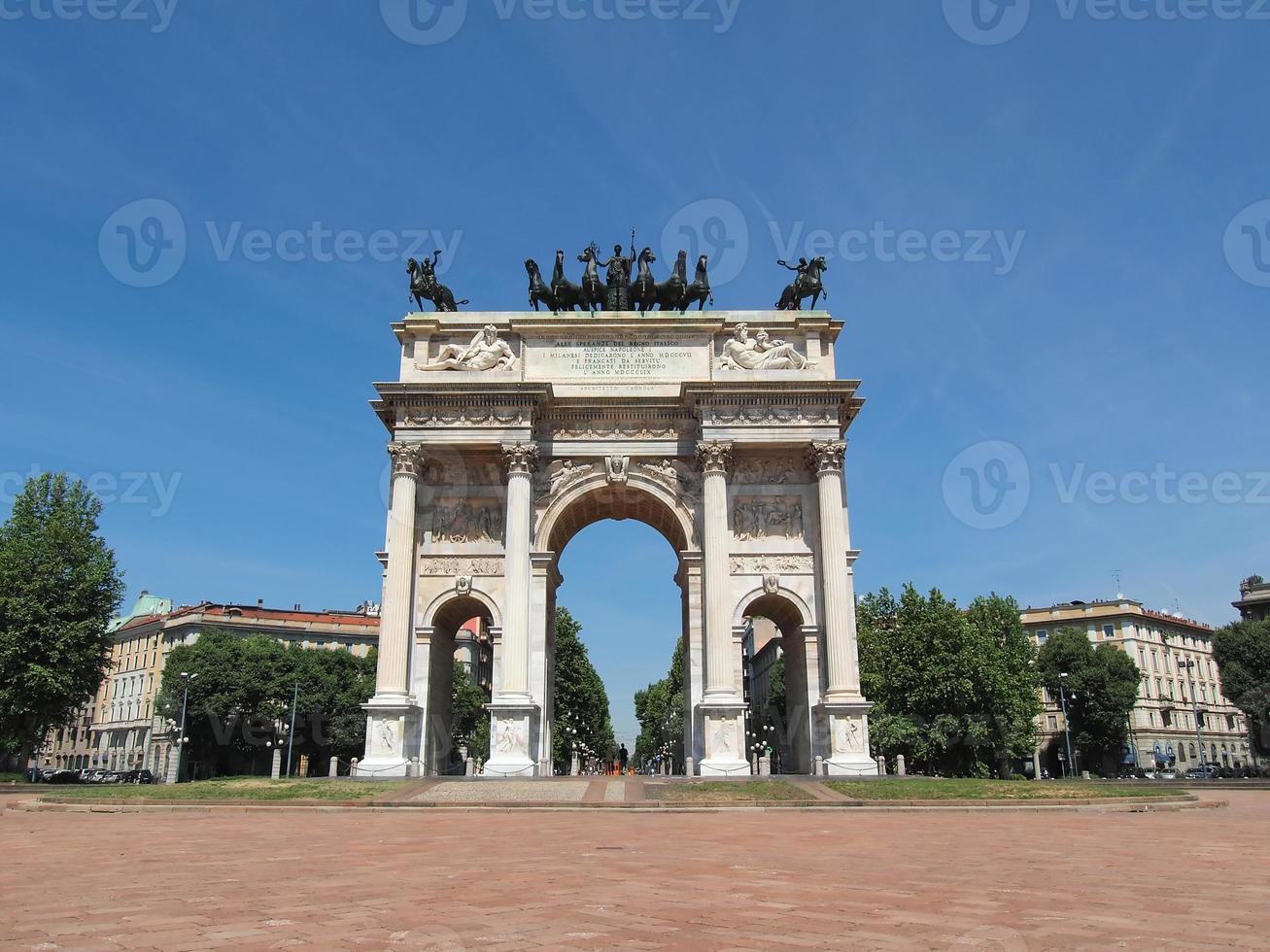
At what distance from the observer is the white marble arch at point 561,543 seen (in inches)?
1442

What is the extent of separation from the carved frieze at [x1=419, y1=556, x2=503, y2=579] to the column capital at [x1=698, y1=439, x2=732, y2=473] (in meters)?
9.06

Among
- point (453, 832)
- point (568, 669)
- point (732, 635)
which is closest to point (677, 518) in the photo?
point (732, 635)

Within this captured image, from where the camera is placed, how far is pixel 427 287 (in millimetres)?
40656

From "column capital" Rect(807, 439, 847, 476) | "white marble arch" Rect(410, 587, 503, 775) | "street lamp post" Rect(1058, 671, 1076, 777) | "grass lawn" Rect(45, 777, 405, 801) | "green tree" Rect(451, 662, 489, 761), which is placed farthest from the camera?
"green tree" Rect(451, 662, 489, 761)

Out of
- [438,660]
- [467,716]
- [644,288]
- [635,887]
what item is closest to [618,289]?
[644,288]

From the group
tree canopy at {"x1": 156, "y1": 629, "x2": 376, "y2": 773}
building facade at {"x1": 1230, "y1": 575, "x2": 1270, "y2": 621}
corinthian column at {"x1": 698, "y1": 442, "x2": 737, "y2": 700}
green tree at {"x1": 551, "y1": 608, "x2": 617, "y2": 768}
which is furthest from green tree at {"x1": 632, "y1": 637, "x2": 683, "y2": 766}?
building facade at {"x1": 1230, "y1": 575, "x2": 1270, "y2": 621}

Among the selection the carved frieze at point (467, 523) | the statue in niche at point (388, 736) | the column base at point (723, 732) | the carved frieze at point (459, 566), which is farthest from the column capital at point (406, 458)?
the column base at point (723, 732)

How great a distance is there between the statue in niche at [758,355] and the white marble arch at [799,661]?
9.03 metres

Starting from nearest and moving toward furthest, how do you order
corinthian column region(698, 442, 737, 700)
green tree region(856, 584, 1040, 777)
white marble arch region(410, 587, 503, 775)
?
corinthian column region(698, 442, 737, 700)
white marble arch region(410, 587, 503, 775)
green tree region(856, 584, 1040, 777)

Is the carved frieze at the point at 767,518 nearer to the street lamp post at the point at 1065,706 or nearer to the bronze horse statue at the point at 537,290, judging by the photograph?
the bronze horse statue at the point at 537,290

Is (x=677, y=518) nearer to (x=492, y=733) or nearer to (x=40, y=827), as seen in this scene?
(x=492, y=733)

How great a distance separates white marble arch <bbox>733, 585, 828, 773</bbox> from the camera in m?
36.4

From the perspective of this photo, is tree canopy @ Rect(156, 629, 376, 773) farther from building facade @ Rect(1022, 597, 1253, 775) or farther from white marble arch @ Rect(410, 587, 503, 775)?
building facade @ Rect(1022, 597, 1253, 775)

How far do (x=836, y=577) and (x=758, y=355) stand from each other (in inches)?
382
